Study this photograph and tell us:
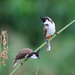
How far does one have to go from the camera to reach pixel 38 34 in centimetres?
419

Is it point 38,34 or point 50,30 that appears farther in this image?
point 38,34

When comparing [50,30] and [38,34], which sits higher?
[50,30]

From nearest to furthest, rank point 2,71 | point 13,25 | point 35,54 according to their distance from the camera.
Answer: point 35,54, point 2,71, point 13,25

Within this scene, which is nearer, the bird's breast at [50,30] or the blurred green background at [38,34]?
the bird's breast at [50,30]

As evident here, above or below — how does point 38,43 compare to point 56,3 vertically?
below

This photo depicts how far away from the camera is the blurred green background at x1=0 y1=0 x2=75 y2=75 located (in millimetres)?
3414

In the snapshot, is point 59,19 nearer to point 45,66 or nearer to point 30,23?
point 30,23

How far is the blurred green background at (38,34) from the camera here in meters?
3.41

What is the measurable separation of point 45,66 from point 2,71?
604 millimetres

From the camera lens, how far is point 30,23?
4109mm

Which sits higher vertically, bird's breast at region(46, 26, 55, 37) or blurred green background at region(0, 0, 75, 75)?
bird's breast at region(46, 26, 55, 37)

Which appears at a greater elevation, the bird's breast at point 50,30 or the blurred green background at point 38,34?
the bird's breast at point 50,30

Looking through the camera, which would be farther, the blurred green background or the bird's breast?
the blurred green background

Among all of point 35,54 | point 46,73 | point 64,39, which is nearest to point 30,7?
point 64,39
